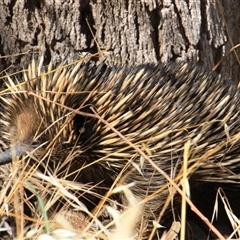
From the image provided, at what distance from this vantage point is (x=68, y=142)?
2.20 metres

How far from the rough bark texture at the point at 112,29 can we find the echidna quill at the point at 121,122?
0.18 m

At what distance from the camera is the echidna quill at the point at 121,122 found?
2.17m

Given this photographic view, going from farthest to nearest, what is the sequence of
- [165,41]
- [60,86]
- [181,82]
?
[165,41]
[181,82]
[60,86]

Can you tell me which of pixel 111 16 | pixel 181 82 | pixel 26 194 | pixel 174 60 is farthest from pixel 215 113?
pixel 26 194

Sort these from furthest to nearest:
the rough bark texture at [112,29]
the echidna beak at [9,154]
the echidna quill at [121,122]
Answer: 1. the rough bark texture at [112,29]
2. the echidna quill at [121,122]
3. the echidna beak at [9,154]

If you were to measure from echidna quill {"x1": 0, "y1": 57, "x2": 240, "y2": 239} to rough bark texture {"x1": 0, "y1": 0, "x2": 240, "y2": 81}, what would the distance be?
182mm

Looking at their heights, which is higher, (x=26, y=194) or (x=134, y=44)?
(x=134, y=44)

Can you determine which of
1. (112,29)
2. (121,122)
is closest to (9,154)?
(121,122)

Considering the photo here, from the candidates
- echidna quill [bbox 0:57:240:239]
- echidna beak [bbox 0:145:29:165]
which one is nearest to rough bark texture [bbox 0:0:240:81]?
echidna quill [bbox 0:57:240:239]

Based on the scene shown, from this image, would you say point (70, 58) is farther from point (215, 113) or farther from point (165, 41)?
point (215, 113)

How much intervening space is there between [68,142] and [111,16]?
555mm

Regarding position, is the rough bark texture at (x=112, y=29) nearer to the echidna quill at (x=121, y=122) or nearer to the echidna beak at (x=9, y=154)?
the echidna quill at (x=121, y=122)

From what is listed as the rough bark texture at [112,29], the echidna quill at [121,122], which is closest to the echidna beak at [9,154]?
the echidna quill at [121,122]

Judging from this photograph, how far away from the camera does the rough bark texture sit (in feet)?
7.73
